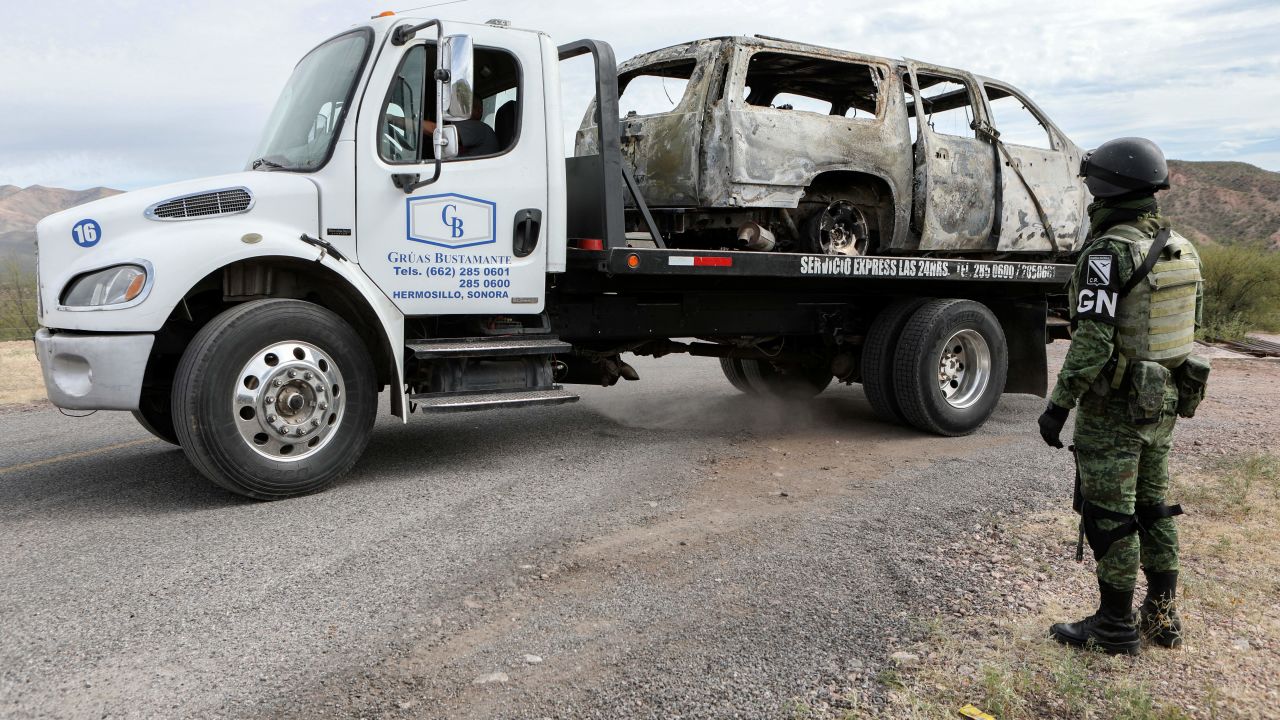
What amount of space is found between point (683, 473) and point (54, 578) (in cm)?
334

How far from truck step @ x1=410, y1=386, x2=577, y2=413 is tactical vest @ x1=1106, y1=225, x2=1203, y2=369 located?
10.5 ft

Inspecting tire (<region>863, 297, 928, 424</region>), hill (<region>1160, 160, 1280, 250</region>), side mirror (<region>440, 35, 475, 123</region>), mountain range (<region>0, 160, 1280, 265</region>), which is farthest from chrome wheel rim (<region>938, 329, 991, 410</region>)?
hill (<region>1160, 160, 1280, 250</region>)

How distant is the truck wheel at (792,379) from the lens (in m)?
9.09

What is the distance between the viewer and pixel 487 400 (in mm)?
5727

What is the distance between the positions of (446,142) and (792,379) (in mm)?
4773

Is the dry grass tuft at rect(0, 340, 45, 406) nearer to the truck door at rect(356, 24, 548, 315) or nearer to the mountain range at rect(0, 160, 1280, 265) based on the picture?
the truck door at rect(356, 24, 548, 315)

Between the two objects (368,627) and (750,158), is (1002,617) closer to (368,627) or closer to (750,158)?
(368,627)

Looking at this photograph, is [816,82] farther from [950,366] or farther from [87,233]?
[87,233]

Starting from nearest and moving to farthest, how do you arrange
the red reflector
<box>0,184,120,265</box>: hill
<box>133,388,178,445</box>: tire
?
<box>133,388,178,445</box>: tire, the red reflector, <box>0,184,120,265</box>: hill

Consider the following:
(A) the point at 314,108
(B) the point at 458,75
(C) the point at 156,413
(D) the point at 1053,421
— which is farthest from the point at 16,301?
(D) the point at 1053,421

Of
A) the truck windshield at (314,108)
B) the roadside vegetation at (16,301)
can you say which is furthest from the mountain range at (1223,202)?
the truck windshield at (314,108)

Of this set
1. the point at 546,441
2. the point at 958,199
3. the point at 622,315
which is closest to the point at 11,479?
the point at 546,441

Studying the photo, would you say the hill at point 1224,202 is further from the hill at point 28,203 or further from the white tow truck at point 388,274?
the hill at point 28,203

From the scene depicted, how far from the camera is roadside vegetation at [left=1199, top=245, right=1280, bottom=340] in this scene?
17031 mm
